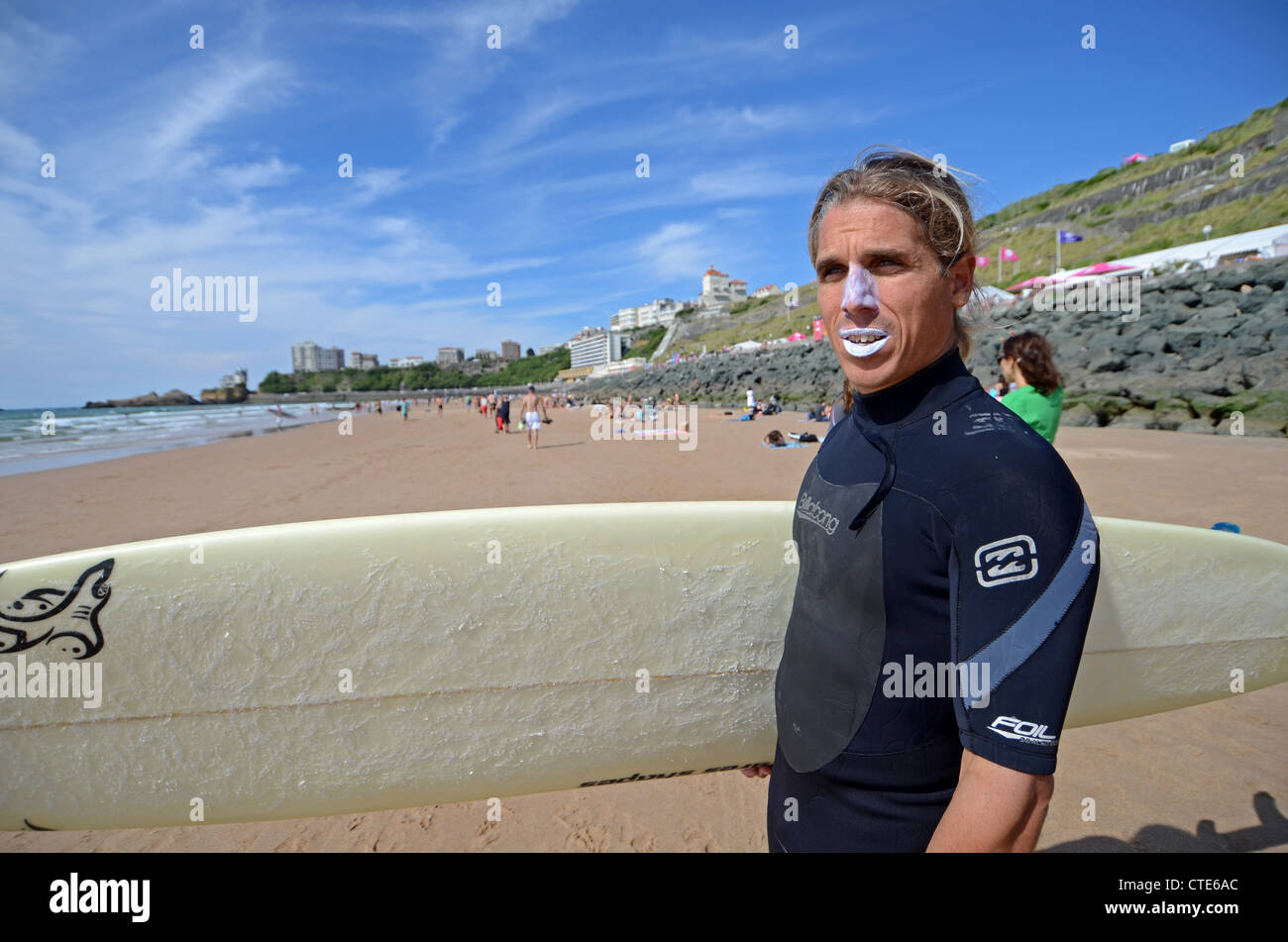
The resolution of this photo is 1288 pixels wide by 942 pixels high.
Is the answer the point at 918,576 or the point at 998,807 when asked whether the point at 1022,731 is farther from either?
the point at 918,576

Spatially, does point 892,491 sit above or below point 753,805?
above

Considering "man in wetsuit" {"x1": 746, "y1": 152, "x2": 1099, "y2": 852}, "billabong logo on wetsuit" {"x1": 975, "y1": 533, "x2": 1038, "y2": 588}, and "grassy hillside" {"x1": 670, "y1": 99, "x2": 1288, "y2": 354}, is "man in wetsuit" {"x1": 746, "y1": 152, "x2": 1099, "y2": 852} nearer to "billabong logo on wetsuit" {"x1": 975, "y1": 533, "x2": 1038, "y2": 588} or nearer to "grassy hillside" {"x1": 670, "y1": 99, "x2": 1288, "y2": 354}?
"billabong logo on wetsuit" {"x1": 975, "y1": 533, "x2": 1038, "y2": 588}

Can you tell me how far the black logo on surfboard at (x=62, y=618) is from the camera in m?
2.01

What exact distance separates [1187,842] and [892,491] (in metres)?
2.13

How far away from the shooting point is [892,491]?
86 centimetres

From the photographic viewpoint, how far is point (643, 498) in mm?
7266

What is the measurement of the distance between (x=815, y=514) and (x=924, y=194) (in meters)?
0.53

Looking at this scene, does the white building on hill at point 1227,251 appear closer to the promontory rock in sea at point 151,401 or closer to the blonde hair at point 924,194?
the blonde hair at point 924,194

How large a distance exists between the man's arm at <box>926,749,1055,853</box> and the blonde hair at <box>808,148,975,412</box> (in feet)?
2.20

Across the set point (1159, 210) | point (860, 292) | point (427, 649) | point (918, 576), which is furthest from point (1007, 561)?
point (1159, 210)

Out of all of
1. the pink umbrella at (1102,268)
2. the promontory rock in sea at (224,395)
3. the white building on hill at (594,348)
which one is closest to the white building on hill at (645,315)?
the white building on hill at (594,348)

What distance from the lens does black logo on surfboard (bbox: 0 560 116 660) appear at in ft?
6.60
